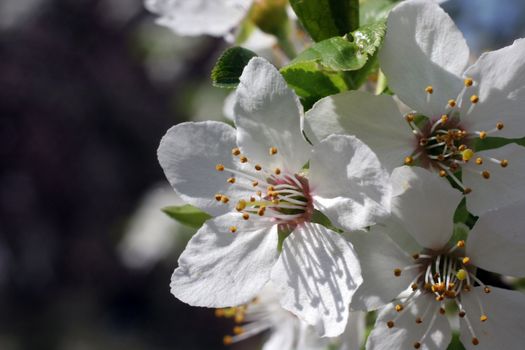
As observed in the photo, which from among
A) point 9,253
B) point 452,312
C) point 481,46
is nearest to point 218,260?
point 452,312

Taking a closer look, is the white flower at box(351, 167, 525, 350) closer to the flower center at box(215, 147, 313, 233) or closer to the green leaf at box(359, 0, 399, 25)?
the flower center at box(215, 147, 313, 233)

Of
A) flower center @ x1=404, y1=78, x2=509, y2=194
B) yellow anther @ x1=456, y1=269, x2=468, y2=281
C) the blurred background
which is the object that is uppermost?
flower center @ x1=404, y1=78, x2=509, y2=194

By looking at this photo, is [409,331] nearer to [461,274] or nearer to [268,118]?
[461,274]

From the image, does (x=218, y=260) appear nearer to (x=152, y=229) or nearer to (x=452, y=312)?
(x=452, y=312)

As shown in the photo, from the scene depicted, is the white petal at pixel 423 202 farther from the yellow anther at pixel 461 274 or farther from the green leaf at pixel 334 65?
the green leaf at pixel 334 65

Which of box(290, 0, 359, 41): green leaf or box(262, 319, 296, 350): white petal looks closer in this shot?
box(290, 0, 359, 41): green leaf

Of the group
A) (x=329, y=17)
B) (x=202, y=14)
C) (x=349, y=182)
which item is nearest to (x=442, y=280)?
(x=349, y=182)

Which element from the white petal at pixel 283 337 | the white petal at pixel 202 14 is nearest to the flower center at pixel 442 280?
the white petal at pixel 283 337

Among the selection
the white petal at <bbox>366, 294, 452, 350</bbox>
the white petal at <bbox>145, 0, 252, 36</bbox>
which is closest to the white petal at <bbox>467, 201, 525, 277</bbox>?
the white petal at <bbox>366, 294, 452, 350</bbox>
